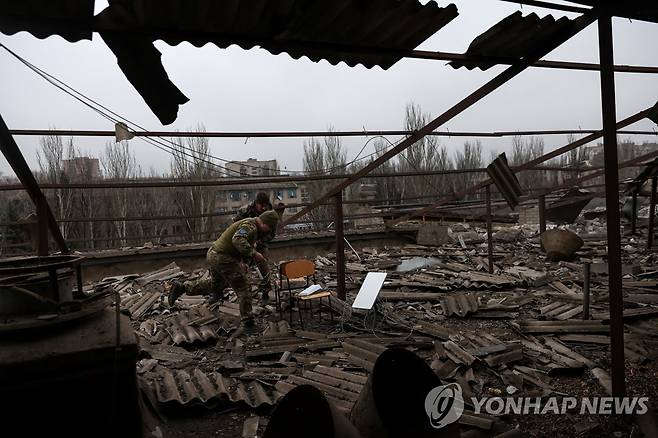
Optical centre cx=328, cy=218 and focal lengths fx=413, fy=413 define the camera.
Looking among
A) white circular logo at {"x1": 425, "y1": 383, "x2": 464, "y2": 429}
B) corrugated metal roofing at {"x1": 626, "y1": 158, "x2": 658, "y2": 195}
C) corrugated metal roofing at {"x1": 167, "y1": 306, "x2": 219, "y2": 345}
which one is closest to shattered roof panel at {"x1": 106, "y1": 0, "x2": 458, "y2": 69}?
white circular logo at {"x1": 425, "y1": 383, "x2": 464, "y2": 429}

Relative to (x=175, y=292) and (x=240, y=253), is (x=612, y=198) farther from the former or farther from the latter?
(x=175, y=292)

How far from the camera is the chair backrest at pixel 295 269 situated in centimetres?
700

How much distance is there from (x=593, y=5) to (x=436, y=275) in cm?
745

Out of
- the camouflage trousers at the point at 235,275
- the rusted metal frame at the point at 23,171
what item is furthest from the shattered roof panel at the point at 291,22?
the camouflage trousers at the point at 235,275

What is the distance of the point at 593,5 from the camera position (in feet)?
12.1

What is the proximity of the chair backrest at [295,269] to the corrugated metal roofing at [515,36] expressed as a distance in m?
4.04

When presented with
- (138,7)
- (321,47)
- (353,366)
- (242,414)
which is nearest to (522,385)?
(353,366)

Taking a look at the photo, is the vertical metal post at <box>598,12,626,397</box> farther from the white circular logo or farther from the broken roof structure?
the white circular logo

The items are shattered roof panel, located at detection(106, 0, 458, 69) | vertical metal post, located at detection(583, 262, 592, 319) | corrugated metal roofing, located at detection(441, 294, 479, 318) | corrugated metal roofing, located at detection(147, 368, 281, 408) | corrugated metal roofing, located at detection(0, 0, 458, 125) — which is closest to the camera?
corrugated metal roofing, located at detection(0, 0, 458, 125)

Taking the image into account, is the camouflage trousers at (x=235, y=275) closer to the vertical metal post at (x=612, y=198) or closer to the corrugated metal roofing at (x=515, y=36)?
the corrugated metal roofing at (x=515, y=36)

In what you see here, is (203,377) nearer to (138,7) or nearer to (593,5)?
(138,7)

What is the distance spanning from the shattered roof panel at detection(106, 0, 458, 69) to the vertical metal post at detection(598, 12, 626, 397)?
1.49 meters

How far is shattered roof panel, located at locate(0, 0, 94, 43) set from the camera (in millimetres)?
2596

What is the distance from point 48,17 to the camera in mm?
2719
